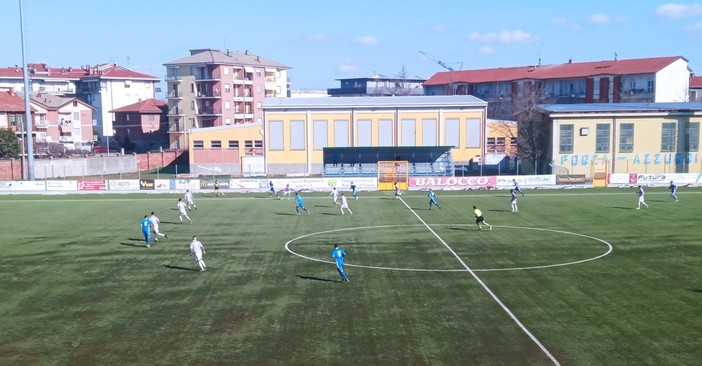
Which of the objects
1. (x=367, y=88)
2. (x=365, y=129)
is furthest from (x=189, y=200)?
(x=367, y=88)

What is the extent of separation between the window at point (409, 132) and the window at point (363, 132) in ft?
13.8

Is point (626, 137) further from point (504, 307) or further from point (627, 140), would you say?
point (504, 307)

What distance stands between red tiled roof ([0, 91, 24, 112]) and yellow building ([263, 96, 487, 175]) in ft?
133

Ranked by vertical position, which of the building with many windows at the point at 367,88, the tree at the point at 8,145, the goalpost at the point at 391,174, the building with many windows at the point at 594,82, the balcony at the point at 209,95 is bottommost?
the goalpost at the point at 391,174

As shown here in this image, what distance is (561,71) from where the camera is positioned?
411 ft

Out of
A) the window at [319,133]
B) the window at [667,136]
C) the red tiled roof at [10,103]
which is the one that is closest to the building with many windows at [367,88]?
the red tiled roof at [10,103]

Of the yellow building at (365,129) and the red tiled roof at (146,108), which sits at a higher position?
the red tiled roof at (146,108)

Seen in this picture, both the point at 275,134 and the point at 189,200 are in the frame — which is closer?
the point at 189,200

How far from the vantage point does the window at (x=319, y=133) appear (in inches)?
3189

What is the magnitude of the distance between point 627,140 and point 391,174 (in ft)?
89.9

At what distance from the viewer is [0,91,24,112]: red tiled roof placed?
93.4 metres

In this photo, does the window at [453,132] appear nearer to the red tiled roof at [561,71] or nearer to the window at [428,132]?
the window at [428,132]

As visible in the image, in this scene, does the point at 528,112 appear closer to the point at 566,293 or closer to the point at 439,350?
the point at 566,293

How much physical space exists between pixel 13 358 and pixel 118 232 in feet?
73.5
